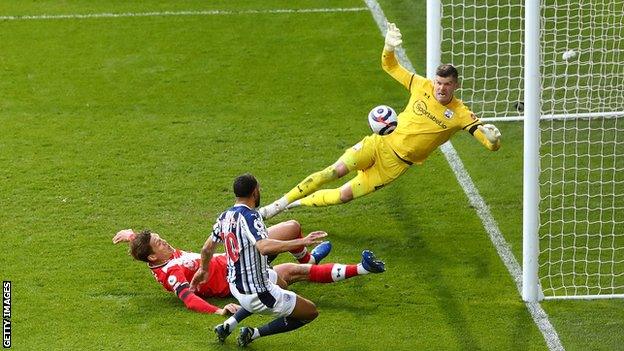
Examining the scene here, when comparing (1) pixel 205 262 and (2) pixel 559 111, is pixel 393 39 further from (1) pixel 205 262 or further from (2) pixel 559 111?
(2) pixel 559 111

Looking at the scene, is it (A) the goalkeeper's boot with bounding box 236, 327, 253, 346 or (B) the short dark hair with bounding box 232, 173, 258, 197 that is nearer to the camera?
(B) the short dark hair with bounding box 232, 173, 258, 197

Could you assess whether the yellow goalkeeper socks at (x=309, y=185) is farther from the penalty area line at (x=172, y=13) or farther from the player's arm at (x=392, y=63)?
the penalty area line at (x=172, y=13)

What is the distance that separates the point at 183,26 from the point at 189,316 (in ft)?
24.6

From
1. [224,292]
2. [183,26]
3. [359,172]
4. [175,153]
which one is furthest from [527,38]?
[183,26]

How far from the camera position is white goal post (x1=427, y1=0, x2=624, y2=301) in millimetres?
10414

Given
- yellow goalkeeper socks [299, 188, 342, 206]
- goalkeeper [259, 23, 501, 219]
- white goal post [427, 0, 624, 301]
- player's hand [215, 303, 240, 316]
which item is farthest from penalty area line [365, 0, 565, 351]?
player's hand [215, 303, 240, 316]

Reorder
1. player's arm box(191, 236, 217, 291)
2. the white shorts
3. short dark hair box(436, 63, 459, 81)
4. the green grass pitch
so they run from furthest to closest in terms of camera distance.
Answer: short dark hair box(436, 63, 459, 81), the green grass pitch, player's arm box(191, 236, 217, 291), the white shorts

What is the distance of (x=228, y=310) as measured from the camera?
996 cm

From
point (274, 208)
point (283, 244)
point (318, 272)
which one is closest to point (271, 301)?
point (283, 244)

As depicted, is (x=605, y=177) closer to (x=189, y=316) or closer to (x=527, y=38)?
(x=527, y=38)

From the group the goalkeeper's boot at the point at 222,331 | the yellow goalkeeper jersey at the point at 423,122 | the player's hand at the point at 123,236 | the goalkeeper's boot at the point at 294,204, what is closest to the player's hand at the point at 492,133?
the yellow goalkeeper jersey at the point at 423,122

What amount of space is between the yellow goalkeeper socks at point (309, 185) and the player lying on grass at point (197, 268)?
39.0 inches

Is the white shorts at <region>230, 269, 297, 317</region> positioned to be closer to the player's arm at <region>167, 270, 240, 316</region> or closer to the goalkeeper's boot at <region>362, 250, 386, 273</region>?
the player's arm at <region>167, 270, 240, 316</region>

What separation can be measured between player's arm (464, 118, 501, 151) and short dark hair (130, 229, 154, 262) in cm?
294
